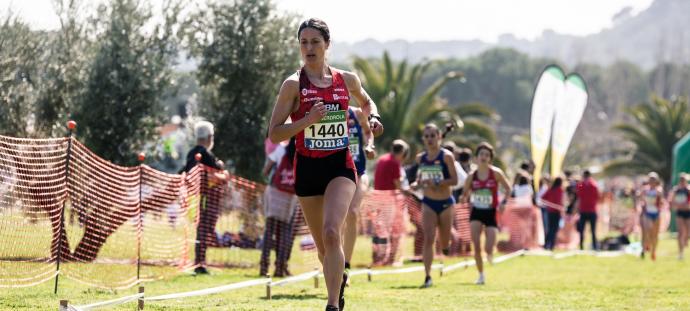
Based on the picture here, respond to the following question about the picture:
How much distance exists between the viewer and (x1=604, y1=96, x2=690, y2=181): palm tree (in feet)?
159

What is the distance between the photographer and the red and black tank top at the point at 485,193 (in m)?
14.6

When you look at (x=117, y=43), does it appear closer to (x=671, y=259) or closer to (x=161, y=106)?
(x=161, y=106)

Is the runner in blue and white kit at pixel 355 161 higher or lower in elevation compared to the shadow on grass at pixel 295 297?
higher

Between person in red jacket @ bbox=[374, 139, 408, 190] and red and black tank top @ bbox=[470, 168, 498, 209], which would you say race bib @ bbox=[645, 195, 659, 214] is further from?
red and black tank top @ bbox=[470, 168, 498, 209]

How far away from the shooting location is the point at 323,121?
7.74 metres

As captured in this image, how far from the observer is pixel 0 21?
55.0ft

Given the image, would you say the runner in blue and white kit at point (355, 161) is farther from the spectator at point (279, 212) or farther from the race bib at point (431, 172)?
the spectator at point (279, 212)

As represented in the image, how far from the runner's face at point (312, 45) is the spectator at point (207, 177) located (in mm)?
6632

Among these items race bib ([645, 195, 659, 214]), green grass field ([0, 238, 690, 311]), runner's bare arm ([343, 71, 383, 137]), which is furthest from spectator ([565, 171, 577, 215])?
runner's bare arm ([343, 71, 383, 137])

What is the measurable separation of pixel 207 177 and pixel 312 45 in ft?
22.9

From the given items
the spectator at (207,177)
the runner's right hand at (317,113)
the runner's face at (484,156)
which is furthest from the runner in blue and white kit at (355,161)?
the runner's right hand at (317,113)

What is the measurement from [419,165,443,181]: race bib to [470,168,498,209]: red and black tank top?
1.39 meters

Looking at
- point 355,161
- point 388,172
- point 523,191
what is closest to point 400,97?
point 523,191

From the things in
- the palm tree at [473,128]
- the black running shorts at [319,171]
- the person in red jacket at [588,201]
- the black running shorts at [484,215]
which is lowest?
the black running shorts at [319,171]
